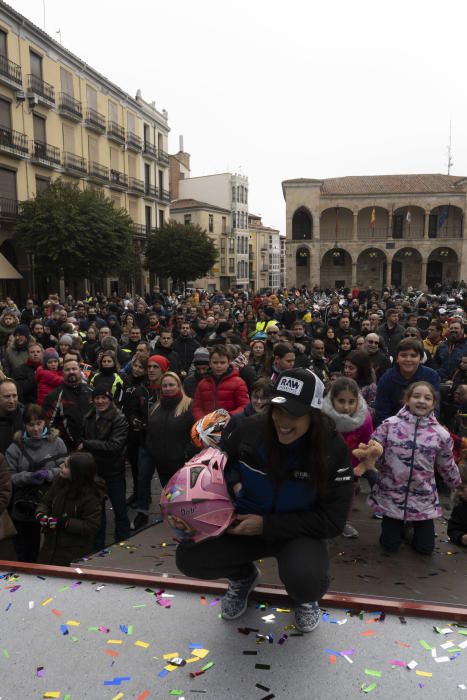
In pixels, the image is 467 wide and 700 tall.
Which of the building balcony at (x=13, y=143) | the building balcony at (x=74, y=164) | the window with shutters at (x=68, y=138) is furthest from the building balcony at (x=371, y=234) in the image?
the building balcony at (x=13, y=143)

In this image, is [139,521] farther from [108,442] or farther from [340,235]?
[340,235]

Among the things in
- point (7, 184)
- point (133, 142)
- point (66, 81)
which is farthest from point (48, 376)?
point (133, 142)

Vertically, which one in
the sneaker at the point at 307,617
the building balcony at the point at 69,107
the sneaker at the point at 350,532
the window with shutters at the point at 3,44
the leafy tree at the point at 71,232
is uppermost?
the window with shutters at the point at 3,44

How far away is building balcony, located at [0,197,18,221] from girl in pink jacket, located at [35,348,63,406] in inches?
774

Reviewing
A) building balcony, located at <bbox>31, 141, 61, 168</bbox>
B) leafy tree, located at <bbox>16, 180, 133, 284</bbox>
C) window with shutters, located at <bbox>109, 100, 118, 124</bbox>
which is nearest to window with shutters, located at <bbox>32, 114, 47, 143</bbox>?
building balcony, located at <bbox>31, 141, 61, 168</bbox>

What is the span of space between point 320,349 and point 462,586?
472 cm

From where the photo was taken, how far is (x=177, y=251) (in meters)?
36.8

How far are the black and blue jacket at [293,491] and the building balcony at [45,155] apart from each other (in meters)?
26.9

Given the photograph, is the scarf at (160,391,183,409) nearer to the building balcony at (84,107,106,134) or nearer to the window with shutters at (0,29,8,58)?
the window with shutters at (0,29,8,58)

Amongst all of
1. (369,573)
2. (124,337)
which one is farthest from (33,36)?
(369,573)

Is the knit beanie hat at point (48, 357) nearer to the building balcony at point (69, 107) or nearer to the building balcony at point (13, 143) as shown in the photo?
the building balcony at point (13, 143)

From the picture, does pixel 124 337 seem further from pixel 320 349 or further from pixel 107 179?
pixel 107 179

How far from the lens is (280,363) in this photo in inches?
236

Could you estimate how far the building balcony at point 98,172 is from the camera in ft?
101
